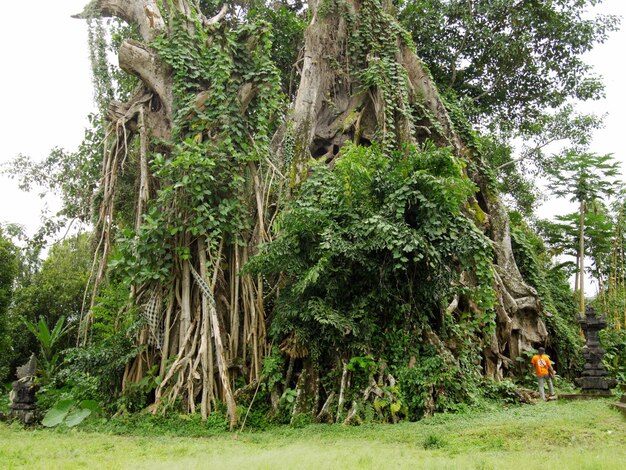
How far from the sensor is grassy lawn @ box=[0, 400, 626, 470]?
3.90m

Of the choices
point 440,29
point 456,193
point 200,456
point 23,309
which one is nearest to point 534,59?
point 440,29

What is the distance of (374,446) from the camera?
4.84 meters

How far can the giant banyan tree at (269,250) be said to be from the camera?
6.70 m

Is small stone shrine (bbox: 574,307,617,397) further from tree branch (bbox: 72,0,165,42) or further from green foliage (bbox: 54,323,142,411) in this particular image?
tree branch (bbox: 72,0,165,42)

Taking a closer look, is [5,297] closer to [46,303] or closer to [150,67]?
[46,303]

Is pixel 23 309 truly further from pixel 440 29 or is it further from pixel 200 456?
pixel 440 29

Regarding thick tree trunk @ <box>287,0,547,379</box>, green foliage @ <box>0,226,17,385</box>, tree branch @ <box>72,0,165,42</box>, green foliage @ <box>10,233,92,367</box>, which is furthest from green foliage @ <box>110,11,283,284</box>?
green foliage @ <box>10,233,92,367</box>

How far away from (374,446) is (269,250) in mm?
3038

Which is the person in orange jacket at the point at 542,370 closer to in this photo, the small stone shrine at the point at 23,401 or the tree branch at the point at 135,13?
the small stone shrine at the point at 23,401

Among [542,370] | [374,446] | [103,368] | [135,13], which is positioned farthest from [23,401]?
[542,370]

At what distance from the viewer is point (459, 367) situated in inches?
291

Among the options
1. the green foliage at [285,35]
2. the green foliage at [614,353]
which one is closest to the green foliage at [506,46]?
the green foliage at [285,35]

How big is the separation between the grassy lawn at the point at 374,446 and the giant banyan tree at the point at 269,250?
835mm

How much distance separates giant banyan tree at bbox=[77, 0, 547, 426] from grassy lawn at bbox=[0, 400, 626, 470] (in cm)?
83
